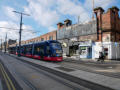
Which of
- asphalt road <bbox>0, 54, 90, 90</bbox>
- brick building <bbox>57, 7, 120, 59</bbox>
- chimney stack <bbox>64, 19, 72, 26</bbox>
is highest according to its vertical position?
chimney stack <bbox>64, 19, 72, 26</bbox>

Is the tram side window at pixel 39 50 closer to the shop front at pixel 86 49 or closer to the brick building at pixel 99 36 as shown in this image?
the brick building at pixel 99 36

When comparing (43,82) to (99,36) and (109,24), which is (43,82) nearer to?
(99,36)

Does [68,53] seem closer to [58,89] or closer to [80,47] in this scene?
[80,47]

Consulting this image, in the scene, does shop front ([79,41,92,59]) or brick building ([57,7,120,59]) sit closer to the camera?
brick building ([57,7,120,59])

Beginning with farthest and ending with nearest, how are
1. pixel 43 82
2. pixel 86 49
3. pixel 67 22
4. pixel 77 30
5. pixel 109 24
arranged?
pixel 67 22 < pixel 77 30 < pixel 86 49 < pixel 109 24 < pixel 43 82

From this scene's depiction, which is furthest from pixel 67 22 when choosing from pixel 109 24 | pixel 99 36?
pixel 109 24

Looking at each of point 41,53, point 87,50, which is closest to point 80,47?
point 87,50

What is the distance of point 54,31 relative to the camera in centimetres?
3628

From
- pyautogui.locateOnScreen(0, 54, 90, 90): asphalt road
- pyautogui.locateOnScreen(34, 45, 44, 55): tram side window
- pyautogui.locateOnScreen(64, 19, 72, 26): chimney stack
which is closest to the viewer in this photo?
pyautogui.locateOnScreen(0, 54, 90, 90): asphalt road

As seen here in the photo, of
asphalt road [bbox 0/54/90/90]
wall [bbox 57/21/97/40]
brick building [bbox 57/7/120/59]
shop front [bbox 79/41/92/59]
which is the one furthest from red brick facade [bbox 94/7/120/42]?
asphalt road [bbox 0/54/90/90]

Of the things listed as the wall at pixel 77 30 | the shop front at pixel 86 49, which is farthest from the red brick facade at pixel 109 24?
the shop front at pixel 86 49

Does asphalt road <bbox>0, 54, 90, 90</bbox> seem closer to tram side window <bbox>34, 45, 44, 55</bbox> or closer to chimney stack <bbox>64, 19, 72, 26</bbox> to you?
tram side window <bbox>34, 45, 44, 55</bbox>

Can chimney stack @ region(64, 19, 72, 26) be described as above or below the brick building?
above

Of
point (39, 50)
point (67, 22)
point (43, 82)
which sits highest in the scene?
point (67, 22)
